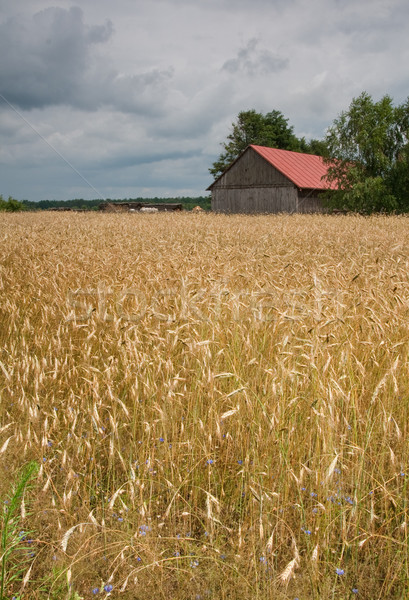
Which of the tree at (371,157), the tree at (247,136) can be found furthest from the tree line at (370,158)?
the tree at (247,136)

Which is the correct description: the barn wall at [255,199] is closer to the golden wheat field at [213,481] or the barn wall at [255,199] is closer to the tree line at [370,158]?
the tree line at [370,158]

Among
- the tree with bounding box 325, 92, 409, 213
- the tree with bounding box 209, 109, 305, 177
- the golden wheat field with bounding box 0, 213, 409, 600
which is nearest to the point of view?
the golden wheat field with bounding box 0, 213, 409, 600

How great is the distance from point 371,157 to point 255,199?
8.21 m

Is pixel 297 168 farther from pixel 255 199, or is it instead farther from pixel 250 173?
pixel 255 199

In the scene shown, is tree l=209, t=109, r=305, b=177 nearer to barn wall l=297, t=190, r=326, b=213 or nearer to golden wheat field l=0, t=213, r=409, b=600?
barn wall l=297, t=190, r=326, b=213

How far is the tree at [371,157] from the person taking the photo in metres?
30.0

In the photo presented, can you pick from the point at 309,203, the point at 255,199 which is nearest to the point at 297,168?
the point at 309,203

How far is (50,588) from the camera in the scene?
1.65 metres

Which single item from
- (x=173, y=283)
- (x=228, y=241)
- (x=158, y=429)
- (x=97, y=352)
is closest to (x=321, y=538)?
(x=158, y=429)

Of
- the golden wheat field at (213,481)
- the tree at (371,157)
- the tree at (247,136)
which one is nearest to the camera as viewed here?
the golden wheat field at (213,481)

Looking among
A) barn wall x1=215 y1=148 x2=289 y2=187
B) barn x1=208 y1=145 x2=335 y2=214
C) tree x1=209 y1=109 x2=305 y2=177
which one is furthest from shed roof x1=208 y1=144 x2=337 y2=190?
tree x1=209 y1=109 x2=305 y2=177

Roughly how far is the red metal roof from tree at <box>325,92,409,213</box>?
183cm

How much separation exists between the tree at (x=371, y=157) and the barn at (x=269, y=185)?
195 centimetres

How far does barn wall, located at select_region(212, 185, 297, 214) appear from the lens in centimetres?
3178
